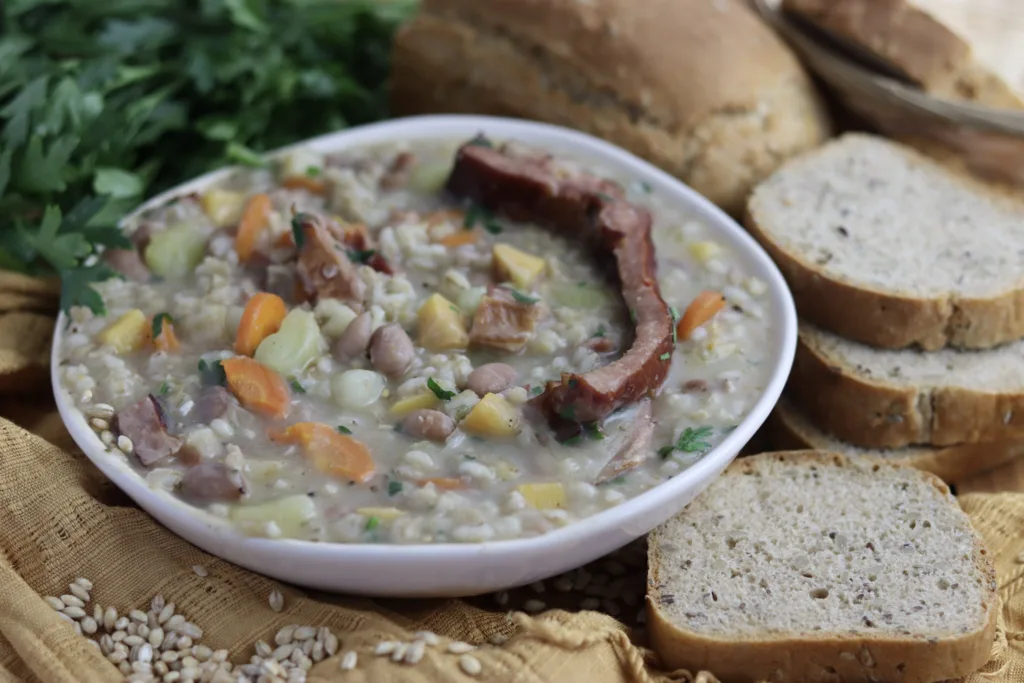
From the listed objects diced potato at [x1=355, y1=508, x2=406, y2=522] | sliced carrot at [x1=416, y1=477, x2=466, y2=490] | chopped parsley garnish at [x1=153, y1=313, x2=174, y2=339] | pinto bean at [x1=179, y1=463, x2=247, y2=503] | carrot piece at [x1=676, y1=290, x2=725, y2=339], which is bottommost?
chopped parsley garnish at [x1=153, y1=313, x2=174, y2=339]

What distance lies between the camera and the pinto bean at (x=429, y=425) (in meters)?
3.44

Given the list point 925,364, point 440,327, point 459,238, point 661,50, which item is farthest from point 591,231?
point 925,364

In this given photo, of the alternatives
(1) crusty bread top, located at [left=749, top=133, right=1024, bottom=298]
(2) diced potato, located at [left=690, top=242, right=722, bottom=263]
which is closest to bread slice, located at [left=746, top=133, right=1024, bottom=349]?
(1) crusty bread top, located at [left=749, top=133, right=1024, bottom=298]

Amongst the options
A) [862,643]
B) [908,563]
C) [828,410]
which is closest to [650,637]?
[862,643]

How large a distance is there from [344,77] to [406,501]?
3.21 metres

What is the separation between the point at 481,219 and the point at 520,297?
0.70 meters

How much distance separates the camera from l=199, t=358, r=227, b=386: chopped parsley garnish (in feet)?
12.1

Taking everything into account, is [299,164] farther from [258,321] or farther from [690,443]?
[690,443]

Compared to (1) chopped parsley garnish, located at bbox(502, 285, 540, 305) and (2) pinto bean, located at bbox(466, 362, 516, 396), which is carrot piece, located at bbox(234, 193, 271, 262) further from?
(2) pinto bean, located at bbox(466, 362, 516, 396)

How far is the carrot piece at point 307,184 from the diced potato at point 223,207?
0.69 feet

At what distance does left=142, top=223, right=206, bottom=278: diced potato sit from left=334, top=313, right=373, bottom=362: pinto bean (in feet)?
2.82

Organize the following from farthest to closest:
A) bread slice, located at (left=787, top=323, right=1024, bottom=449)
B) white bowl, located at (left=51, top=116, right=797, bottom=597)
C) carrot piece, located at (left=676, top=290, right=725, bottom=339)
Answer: bread slice, located at (left=787, top=323, right=1024, bottom=449) < carrot piece, located at (left=676, top=290, right=725, bottom=339) < white bowl, located at (left=51, top=116, right=797, bottom=597)

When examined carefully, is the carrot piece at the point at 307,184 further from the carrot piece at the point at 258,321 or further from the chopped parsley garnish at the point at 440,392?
the chopped parsley garnish at the point at 440,392

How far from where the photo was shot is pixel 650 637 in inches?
139
